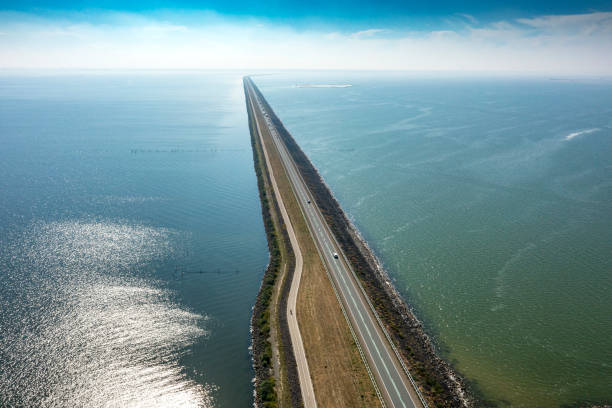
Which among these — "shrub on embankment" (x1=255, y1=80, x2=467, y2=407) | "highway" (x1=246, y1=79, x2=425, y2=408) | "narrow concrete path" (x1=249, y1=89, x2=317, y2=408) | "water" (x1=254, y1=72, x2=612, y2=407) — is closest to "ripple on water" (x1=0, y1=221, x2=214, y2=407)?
"narrow concrete path" (x1=249, y1=89, x2=317, y2=408)

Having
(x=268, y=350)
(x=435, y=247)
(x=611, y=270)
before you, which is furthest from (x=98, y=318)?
(x=611, y=270)

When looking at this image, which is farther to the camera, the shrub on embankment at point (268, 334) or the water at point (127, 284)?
the water at point (127, 284)

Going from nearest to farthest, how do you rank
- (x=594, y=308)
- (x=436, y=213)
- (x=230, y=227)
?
(x=594, y=308) < (x=230, y=227) < (x=436, y=213)

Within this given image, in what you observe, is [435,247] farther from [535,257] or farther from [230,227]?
[230,227]

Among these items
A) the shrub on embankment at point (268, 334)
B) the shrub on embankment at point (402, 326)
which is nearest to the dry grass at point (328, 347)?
the shrub on embankment at point (268, 334)

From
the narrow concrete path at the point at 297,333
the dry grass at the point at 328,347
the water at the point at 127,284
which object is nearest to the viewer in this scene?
the dry grass at the point at 328,347

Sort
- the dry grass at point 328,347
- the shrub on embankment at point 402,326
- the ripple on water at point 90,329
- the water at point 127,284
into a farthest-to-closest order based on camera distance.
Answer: the water at point 127,284, the shrub on embankment at point 402,326, the ripple on water at point 90,329, the dry grass at point 328,347

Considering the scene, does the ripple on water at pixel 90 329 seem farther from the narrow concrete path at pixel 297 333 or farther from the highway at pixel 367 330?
the highway at pixel 367 330
